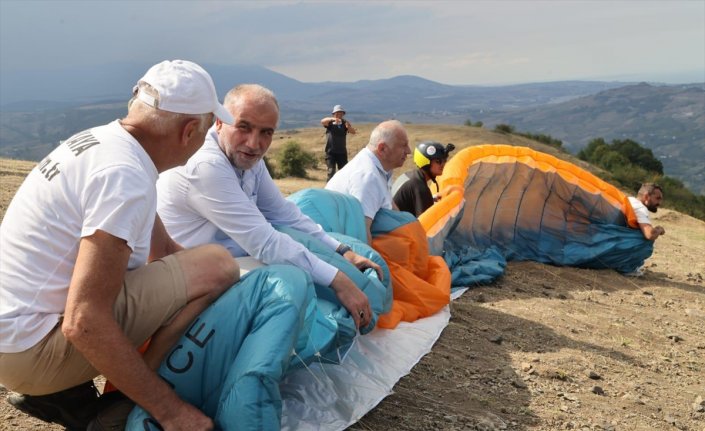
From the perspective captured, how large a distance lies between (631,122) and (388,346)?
187m

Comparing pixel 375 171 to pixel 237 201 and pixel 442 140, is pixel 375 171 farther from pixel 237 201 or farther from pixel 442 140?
pixel 442 140

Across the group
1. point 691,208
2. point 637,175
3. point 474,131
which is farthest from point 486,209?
point 474,131

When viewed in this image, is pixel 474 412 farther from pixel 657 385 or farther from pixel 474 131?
pixel 474 131

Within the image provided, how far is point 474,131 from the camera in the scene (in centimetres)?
3222

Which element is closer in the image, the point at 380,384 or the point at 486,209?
the point at 380,384

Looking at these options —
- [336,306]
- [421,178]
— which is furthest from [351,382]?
[421,178]

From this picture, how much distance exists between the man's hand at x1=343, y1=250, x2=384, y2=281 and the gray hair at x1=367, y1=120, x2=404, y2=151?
4.64 ft

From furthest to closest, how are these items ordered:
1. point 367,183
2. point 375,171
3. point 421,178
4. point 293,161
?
point 293,161 < point 421,178 < point 375,171 < point 367,183

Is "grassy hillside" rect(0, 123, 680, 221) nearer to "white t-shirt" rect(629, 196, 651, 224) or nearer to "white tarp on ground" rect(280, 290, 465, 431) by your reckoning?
"white t-shirt" rect(629, 196, 651, 224)

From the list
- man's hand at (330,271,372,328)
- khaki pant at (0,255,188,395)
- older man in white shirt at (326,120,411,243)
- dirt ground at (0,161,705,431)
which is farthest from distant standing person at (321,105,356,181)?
khaki pant at (0,255,188,395)

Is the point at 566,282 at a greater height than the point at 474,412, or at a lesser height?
lesser

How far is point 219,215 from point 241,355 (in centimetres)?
84

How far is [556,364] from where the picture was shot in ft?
12.8

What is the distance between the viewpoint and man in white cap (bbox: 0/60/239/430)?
1.97 meters
